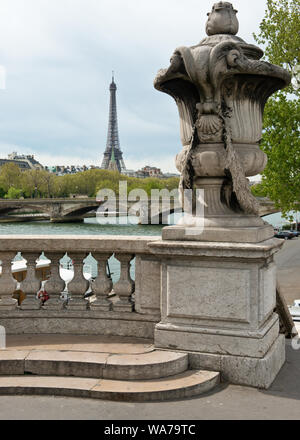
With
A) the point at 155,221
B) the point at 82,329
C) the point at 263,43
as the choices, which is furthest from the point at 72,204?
the point at 82,329

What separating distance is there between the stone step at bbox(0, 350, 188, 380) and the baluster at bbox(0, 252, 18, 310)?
0.75m

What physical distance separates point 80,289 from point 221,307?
135cm

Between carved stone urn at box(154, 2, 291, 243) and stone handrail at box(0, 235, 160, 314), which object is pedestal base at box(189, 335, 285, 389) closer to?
stone handrail at box(0, 235, 160, 314)

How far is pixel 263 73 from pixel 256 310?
1.84 m

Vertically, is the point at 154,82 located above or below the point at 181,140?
above

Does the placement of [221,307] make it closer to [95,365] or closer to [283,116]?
[95,365]

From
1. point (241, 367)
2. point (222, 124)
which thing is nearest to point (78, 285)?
point (241, 367)

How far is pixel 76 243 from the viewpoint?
14.4 feet

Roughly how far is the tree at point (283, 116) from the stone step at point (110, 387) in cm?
1690

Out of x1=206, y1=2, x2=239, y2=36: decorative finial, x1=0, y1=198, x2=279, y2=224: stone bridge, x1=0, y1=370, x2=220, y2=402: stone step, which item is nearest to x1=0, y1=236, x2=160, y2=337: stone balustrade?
x1=0, y1=370, x2=220, y2=402: stone step

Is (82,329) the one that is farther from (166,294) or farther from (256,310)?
(256,310)
